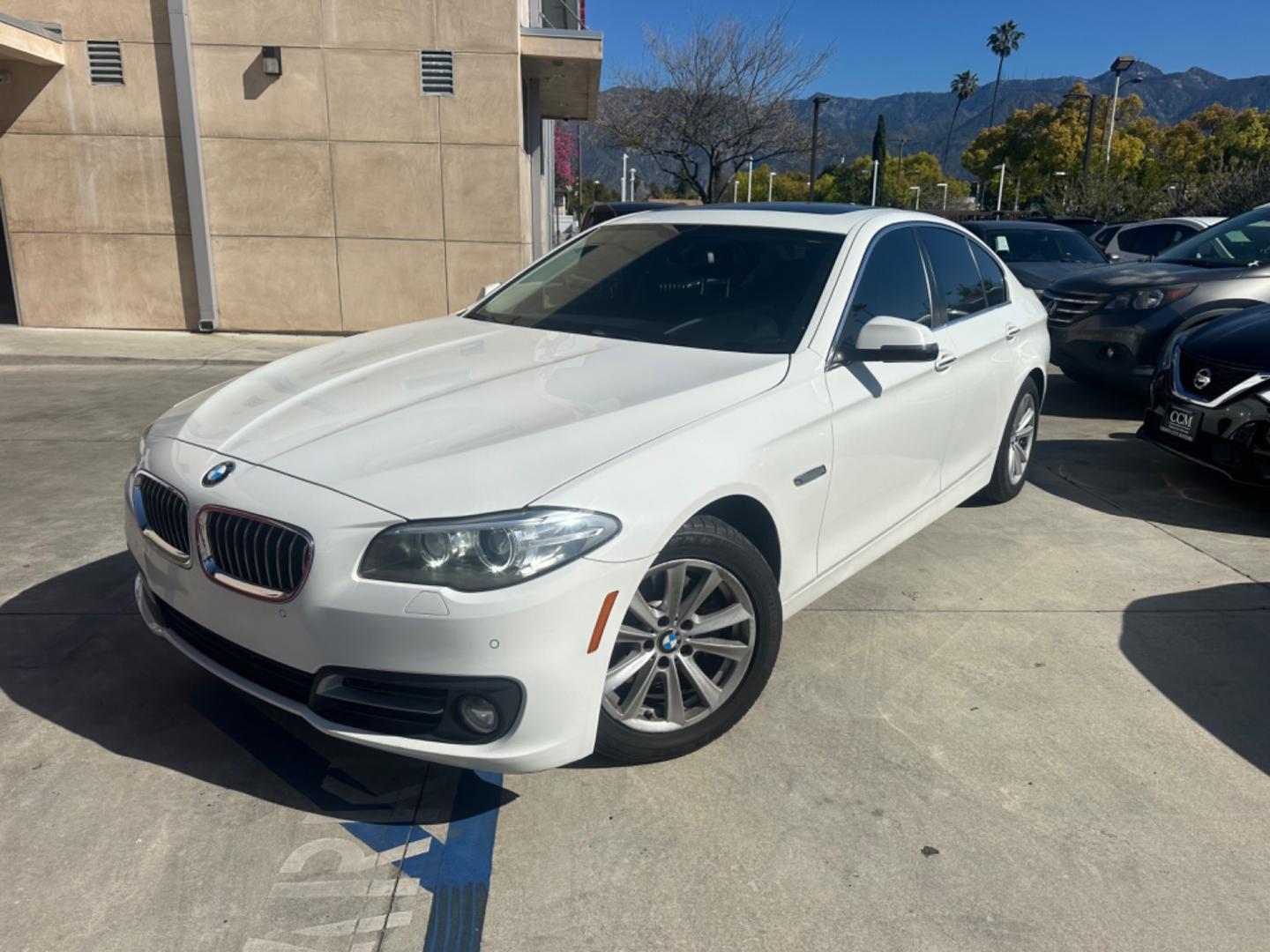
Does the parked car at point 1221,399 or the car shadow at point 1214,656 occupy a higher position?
the parked car at point 1221,399

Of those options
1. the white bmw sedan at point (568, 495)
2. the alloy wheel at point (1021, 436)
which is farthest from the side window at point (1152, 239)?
the white bmw sedan at point (568, 495)

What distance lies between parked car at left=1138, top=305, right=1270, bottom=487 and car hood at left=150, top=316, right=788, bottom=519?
3377mm

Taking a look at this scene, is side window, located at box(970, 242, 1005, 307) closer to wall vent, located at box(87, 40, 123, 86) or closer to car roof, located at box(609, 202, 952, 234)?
car roof, located at box(609, 202, 952, 234)

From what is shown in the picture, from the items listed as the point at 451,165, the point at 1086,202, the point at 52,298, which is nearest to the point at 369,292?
the point at 451,165

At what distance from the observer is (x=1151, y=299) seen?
773cm

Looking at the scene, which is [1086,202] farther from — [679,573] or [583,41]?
[679,573]

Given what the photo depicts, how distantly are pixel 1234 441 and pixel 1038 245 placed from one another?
6.98 metres

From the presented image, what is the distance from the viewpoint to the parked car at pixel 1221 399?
16.9 ft

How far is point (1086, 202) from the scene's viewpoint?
28562 millimetres

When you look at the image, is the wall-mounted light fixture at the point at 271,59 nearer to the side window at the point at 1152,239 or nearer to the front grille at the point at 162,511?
the front grille at the point at 162,511

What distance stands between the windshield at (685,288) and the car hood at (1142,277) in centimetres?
525

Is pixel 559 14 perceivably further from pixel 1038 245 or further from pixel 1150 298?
pixel 1150 298

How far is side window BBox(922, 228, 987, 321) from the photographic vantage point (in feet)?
14.4

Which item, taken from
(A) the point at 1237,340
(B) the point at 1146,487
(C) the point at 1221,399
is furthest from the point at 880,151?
(C) the point at 1221,399
